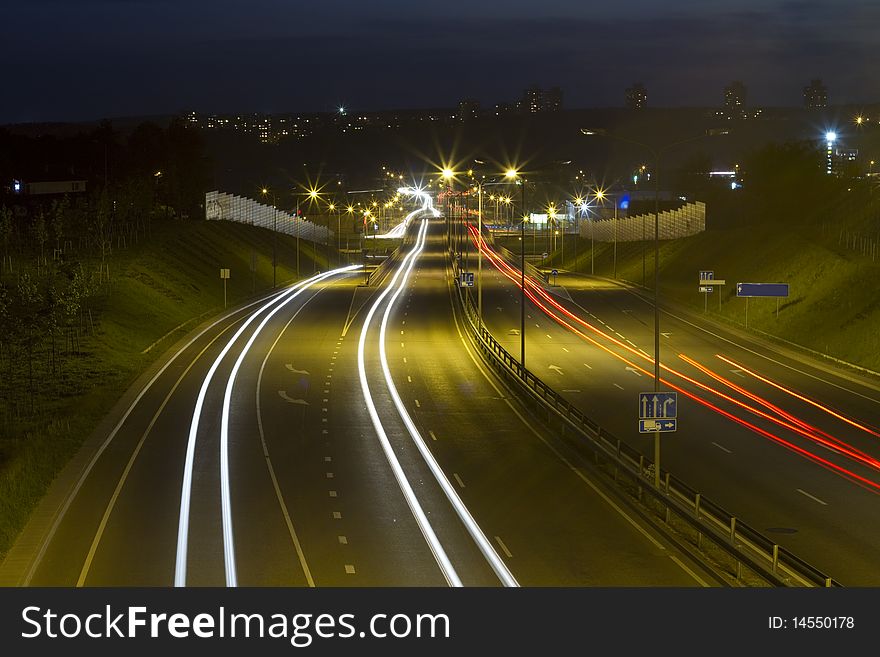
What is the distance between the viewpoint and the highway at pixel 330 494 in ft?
86.1

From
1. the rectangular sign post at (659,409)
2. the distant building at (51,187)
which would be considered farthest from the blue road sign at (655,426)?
the distant building at (51,187)

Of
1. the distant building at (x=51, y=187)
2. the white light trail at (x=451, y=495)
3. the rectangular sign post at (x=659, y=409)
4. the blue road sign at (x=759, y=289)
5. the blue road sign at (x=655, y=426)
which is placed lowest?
the white light trail at (x=451, y=495)

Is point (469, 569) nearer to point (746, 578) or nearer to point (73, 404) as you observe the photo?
point (746, 578)

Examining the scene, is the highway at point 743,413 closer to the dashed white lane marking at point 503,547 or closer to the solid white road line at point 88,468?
the dashed white lane marking at point 503,547

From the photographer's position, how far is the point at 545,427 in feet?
152

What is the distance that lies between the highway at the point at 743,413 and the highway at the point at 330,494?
3.51 metres

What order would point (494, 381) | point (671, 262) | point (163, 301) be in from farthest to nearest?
point (671, 262), point (163, 301), point (494, 381)

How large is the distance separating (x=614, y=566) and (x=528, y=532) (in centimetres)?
353

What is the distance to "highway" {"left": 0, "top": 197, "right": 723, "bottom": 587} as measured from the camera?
26.2 metres

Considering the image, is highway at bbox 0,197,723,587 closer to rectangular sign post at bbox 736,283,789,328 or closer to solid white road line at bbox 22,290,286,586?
solid white road line at bbox 22,290,286,586

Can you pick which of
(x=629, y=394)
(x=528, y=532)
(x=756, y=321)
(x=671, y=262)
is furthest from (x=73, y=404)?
Result: (x=671, y=262)

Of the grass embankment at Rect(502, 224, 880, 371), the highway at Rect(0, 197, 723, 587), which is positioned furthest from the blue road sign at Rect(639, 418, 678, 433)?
the grass embankment at Rect(502, 224, 880, 371)

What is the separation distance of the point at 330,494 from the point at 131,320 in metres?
46.9

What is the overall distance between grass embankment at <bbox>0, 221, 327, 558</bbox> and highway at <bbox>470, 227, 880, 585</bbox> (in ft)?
62.1
